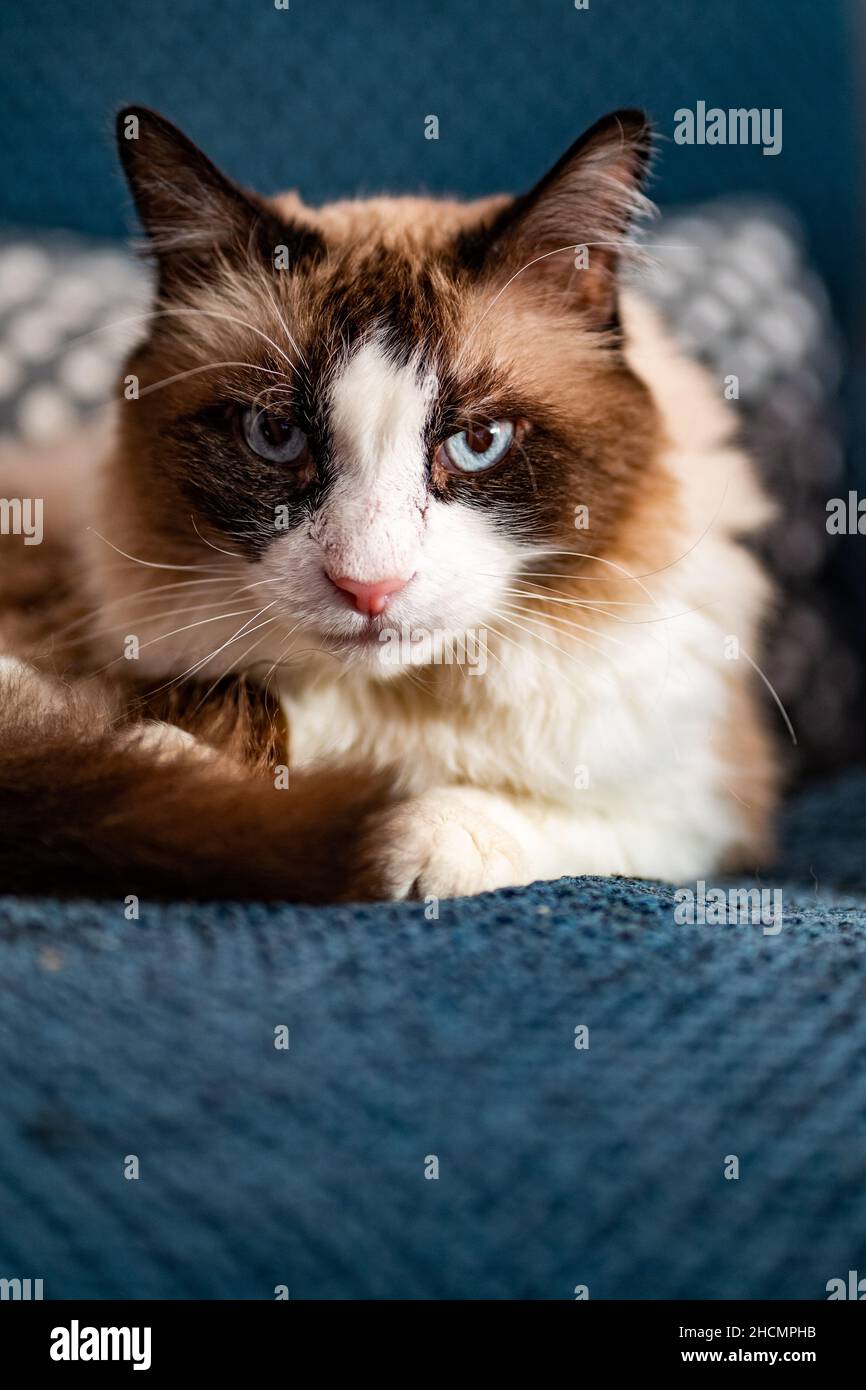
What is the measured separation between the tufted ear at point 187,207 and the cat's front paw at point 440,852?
0.53 metres

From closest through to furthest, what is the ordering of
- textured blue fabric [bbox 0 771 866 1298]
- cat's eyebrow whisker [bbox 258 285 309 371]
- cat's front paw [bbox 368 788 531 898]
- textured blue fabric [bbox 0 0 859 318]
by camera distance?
textured blue fabric [bbox 0 771 866 1298] → cat's front paw [bbox 368 788 531 898] → cat's eyebrow whisker [bbox 258 285 309 371] → textured blue fabric [bbox 0 0 859 318]

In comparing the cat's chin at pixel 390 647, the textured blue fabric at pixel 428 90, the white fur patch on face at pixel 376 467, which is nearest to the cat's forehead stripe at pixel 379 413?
the white fur patch on face at pixel 376 467

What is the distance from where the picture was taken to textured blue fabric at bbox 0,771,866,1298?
596 mm

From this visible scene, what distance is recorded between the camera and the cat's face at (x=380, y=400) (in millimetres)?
986

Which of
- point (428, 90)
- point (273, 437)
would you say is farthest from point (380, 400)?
point (428, 90)

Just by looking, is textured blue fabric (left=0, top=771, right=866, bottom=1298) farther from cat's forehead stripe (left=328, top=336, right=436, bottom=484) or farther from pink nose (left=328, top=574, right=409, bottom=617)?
cat's forehead stripe (left=328, top=336, right=436, bottom=484)

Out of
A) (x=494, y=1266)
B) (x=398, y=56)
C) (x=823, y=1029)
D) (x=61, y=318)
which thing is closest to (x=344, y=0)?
(x=398, y=56)

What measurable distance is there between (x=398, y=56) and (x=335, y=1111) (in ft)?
6.10

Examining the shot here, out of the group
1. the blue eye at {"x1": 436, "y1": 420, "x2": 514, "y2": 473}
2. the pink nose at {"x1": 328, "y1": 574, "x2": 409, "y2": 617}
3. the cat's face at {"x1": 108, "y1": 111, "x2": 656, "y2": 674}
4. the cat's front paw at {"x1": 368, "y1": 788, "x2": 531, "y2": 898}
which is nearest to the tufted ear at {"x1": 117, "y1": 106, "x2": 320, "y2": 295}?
the cat's face at {"x1": 108, "y1": 111, "x2": 656, "y2": 674}

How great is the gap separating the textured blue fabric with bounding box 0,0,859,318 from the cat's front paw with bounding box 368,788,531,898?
54.9 inches

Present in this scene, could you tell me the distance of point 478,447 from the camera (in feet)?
3.42

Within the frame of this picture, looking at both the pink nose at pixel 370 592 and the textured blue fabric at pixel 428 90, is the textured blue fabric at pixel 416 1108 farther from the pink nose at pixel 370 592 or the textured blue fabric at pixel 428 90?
the textured blue fabric at pixel 428 90

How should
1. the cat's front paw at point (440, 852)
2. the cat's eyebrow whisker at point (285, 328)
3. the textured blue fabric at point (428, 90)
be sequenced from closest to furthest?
the cat's front paw at point (440, 852), the cat's eyebrow whisker at point (285, 328), the textured blue fabric at point (428, 90)
